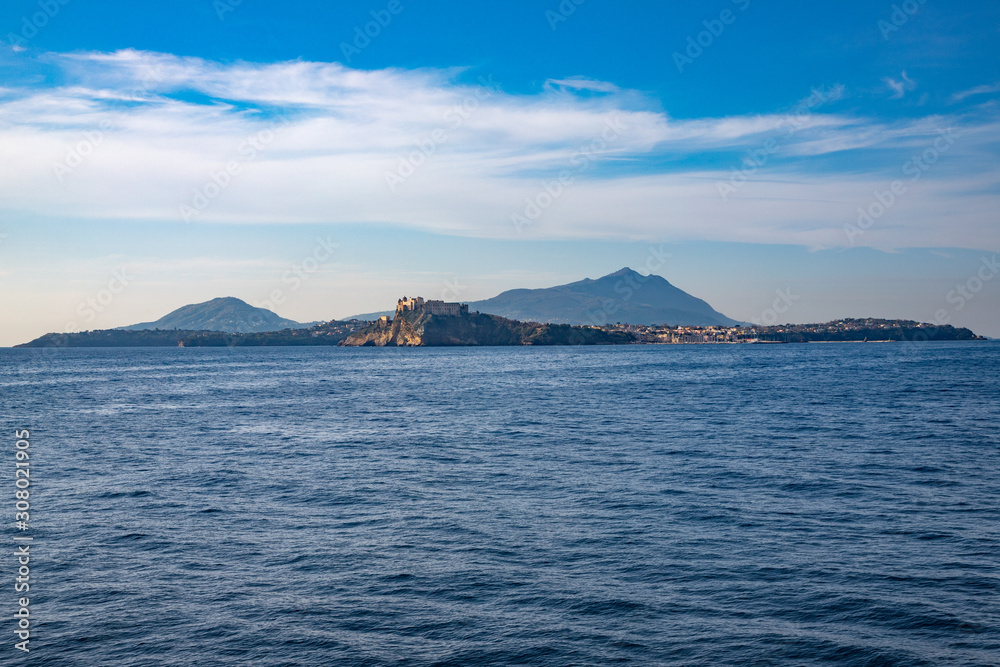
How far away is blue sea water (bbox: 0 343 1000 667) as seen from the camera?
48.0ft

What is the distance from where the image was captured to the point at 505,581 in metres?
17.8

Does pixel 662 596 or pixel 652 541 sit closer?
pixel 662 596

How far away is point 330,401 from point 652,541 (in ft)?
187

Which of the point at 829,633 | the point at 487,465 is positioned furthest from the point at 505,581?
the point at 487,465

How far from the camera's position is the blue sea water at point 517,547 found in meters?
14.6

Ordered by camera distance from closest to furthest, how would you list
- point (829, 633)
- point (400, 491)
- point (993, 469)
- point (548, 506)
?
point (829, 633), point (548, 506), point (400, 491), point (993, 469)

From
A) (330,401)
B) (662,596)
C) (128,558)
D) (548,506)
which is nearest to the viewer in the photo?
(662,596)

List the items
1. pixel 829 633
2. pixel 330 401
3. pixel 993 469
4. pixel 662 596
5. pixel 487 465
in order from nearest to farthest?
pixel 829 633
pixel 662 596
pixel 993 469
pixel 487 465
pixel 330 401

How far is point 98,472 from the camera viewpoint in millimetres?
33531

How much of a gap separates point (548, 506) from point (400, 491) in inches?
253

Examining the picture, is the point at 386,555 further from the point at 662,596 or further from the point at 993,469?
the point at 993,469

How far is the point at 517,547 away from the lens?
808 inches

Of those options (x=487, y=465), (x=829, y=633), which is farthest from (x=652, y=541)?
(x=487, y=465)

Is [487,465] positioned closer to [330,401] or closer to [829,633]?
[829,633]
